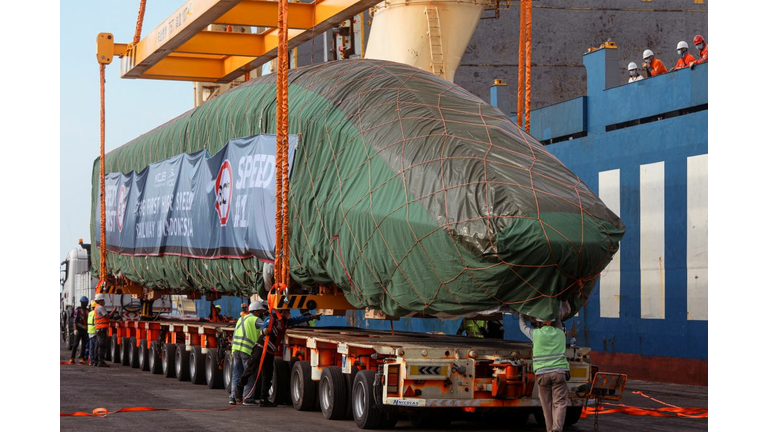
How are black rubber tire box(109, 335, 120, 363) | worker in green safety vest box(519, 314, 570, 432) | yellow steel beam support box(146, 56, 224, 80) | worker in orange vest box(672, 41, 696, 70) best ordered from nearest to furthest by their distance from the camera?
worker in green safety vest box(519, 314, 570, 432) → worker in orange vest box(672, 41, 696, 70) → yellow steel beam support box(146, 56, 224, 80) → black rubber tire box(109, 335, 120, 363)

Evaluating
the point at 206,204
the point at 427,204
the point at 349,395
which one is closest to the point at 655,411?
the point at 349,395

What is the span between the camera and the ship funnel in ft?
92.2

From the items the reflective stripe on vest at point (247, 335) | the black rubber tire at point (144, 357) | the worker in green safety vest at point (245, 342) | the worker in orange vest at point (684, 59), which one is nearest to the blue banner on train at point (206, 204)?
the worker in green safety vest at point (245, 342)

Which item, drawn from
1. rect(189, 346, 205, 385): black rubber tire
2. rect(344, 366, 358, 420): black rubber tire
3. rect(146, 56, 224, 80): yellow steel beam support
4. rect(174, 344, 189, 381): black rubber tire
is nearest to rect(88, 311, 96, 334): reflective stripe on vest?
rect(174, 344, 189, 381): black rubber tire

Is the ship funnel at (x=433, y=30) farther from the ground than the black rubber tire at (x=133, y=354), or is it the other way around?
the ship funnel at (x=433, y=30)

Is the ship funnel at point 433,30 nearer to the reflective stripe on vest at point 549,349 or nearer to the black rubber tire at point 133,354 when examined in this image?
the black rubber tire at point 133,354

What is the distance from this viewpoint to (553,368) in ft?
41.9

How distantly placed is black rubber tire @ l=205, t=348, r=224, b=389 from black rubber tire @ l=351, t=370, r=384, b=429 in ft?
22.2

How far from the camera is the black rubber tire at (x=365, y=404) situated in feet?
45.4

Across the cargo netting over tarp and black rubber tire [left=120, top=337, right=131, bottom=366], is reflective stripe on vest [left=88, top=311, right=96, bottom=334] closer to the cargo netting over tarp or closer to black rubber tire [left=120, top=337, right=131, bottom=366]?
black rubber tire [left=120, top=337, right=131, bottom=366]

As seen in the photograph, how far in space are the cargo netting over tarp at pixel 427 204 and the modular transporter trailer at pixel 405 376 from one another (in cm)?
67

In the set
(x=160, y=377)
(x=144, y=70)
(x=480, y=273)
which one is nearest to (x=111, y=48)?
(x=144, y=70)

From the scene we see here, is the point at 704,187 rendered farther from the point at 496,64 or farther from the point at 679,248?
the point at 496,64

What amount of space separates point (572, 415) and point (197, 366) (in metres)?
9.28
